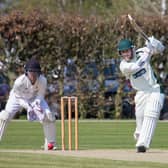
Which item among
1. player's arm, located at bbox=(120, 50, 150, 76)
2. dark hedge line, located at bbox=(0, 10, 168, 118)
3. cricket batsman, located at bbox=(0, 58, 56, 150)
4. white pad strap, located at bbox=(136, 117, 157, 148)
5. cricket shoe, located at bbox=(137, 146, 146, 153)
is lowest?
cricket shoe, located at bbox=(137, 146, 146, 153)

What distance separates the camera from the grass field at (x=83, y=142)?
15.8 meters

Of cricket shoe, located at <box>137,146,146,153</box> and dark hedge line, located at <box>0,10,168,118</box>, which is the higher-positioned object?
dark hedge line, located at <box>0,10,168,118</box>

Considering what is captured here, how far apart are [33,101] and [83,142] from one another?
3.12 meters

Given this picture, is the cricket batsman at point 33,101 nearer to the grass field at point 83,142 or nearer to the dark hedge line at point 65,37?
the grass field at point 83,142

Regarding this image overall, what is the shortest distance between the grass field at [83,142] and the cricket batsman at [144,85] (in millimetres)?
1918

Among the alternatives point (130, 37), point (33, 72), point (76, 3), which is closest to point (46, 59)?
point (130, 37)

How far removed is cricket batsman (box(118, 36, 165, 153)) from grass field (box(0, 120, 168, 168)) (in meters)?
1.92

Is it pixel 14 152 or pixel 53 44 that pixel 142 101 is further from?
pixel 53 44

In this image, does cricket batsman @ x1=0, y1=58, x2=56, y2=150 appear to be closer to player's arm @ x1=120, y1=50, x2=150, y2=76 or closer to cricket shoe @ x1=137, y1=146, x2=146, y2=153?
player's arm @ x1=120, y1=50, x2=150, y2=76

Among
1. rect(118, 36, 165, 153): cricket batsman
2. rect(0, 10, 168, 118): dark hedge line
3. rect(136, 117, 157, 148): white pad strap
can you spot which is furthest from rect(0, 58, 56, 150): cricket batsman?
rect(0, 10, 168, 118): dark hedge line

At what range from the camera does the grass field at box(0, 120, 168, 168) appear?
51.7ft

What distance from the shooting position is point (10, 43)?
33031 mm

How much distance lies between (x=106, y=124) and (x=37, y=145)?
7.93 m

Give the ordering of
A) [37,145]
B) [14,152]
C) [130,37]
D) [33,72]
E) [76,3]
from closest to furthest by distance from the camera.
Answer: [14,152] → [33,72] → [37,145] → [130,37] → [76,3]
